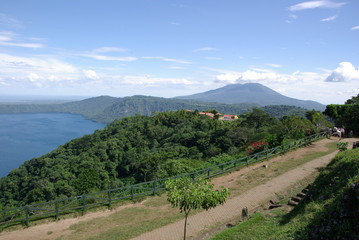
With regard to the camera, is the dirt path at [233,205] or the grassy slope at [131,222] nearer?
the dirt path at [233,205]

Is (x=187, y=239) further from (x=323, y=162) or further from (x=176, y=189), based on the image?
(x=323, y=162)

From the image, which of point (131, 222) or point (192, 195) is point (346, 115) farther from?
point (192, 195)

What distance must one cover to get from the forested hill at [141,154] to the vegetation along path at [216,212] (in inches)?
148

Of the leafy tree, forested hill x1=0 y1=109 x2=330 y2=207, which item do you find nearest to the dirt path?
forested hill x1=0 y1=109 x2=330 y2=207

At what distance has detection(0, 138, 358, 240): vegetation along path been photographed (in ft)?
29.4

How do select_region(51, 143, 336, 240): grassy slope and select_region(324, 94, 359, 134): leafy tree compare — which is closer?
select_region(51, 143, 336, 240): grassy slope

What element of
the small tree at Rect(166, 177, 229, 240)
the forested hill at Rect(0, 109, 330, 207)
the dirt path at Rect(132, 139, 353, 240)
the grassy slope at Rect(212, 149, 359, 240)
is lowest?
the forested hill at Rect(0, 109, 330, 207)

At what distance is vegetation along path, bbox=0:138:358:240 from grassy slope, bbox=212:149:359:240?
58.4 inches

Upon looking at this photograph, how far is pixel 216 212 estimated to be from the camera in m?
10.2

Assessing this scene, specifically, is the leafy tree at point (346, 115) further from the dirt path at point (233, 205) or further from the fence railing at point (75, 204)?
the fence railing at point (75, 204)

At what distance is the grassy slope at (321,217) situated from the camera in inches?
218

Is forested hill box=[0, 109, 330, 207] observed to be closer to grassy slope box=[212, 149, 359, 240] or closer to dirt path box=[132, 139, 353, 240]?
dirt path box=[132, 139, 353, 240]

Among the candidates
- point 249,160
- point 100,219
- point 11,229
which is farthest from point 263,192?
point 11,229

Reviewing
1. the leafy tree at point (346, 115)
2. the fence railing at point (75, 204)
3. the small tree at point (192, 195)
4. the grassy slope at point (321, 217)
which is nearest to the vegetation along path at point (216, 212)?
the fence railing at point (75, 204)
